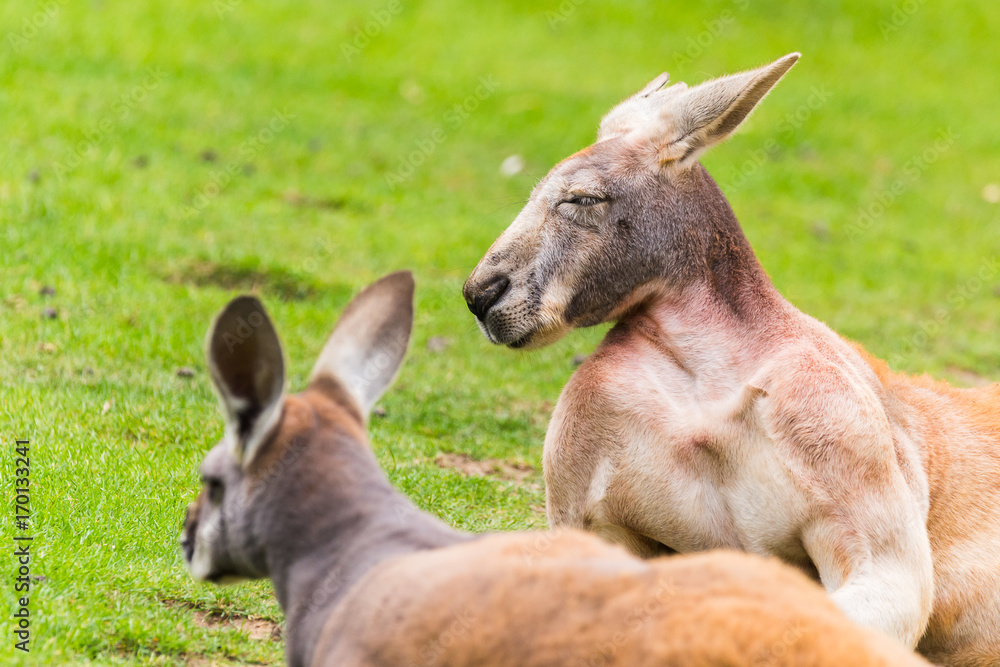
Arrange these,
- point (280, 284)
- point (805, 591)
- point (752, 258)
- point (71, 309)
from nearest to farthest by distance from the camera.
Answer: point (805, 591) → point (752, 258) → point (71, 309) → point (280, 284)

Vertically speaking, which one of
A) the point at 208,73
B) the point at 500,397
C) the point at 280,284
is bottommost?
the point at 500,397

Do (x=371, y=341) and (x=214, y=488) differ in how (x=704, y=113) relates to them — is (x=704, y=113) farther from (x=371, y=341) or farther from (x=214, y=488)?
(x=214, y=488)

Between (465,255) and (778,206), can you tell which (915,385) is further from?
(778,206)

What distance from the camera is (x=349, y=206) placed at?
1102 cm

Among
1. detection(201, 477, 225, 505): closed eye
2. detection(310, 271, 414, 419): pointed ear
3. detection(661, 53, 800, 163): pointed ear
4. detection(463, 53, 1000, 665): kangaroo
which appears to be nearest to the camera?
detection(201, 477, 225, 505): closed eye

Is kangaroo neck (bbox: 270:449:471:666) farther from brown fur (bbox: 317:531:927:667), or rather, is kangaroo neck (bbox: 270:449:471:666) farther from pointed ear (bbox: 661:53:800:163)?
pointed ear (bbox: 661:53:800:163)

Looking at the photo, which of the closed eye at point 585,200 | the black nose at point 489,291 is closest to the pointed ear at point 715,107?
the closed eye at point 585,200

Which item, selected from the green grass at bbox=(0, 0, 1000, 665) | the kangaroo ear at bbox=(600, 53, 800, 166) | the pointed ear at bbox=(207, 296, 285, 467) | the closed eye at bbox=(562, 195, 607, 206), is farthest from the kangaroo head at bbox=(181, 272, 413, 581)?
the kangaroo ear at bbox=(600, 53, 800, 166)

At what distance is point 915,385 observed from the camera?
14.5ft

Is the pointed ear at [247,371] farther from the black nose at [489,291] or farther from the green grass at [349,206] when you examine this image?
the black nose at [489,291]

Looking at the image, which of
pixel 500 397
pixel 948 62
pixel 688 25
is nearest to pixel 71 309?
pixel 500 397

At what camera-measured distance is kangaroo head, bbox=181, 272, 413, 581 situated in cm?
277

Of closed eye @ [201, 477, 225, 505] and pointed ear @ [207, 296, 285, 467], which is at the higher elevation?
pointed ear @ [207, 296, 285, 467]

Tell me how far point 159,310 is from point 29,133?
3.85 meters
